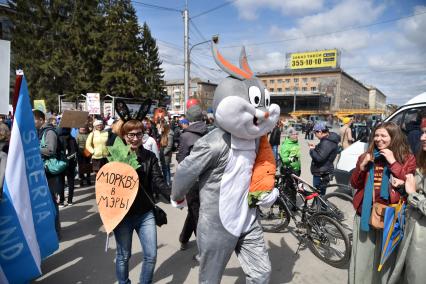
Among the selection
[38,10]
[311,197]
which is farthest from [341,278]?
[38,10]

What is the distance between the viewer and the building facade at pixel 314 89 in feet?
234

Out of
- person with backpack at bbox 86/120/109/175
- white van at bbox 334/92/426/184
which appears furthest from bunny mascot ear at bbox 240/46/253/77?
person with backpack at bbox 86/120/109/175

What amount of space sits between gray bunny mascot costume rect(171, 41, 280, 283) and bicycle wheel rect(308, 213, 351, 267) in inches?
66.8

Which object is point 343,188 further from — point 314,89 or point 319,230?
point 314,89

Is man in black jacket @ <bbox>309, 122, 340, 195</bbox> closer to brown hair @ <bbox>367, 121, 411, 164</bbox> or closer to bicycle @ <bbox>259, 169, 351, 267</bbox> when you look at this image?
bicycle @ <bbox>259, 169, 351, 267</bbox>

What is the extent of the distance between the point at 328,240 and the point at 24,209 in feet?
11.0

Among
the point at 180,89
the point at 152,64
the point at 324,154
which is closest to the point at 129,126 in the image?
the point at 324,154

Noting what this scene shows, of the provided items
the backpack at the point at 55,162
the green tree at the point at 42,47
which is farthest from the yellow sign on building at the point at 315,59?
the backpack at the point at 55,162

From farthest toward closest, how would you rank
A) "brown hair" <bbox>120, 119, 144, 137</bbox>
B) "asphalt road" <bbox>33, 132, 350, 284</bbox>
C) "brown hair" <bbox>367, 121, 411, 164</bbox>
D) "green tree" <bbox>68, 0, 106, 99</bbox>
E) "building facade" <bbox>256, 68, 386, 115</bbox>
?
"building facade" <bbox>256, 68, 386, 115</bbox>
"green tree" <bbox>68, 0, 106, 99</bbox>
"asphalt road" <bbox>33, 132, 350, 284</bbox>
"brown hair" <bbox>120, 119, 144, 137</bbox>
"brown hair" <bbox>367, 121, 411, 164</bbox>

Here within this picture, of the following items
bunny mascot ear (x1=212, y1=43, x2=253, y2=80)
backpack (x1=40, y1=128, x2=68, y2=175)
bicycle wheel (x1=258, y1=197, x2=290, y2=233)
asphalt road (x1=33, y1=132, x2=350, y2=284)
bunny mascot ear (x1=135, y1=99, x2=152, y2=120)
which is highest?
bunny mascot ear (x1=212, y1=43, x2=253, y2=80)

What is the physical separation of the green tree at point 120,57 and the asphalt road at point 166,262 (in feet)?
85.9

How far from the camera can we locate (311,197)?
3.96 meters

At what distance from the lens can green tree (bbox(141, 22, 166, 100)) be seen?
1334 inches

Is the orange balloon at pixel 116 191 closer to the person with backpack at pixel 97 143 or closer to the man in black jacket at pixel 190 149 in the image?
the man in black jacket at pixel 190 149
